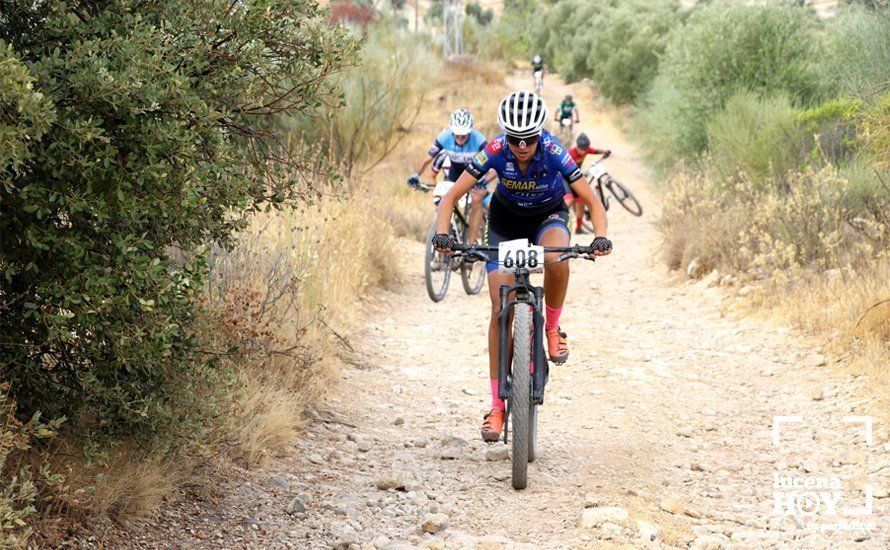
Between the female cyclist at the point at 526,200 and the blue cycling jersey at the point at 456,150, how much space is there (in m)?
4.38

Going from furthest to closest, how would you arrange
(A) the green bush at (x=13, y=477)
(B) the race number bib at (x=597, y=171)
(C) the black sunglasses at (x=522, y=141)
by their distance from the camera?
(B) the race number bib at (x=597, y=171), (C) the black sunglasses at (x=522, y=141), (A) the green bush at (x=13, y=477)

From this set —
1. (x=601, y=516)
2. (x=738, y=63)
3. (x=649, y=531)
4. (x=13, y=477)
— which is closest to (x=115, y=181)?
(x=13, y=477)

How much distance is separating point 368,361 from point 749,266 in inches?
181

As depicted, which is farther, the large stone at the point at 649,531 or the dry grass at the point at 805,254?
the dry grass at the point at 805,254

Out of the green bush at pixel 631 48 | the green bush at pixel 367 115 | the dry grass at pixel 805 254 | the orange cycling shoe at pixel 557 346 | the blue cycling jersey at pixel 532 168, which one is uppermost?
the green bush at pixel 631 48

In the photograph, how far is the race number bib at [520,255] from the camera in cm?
506

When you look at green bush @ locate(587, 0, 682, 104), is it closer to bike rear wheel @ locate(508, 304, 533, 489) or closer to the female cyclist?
the female cyclist

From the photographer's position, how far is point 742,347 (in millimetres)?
8547

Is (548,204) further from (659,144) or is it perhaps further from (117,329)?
(659,144)

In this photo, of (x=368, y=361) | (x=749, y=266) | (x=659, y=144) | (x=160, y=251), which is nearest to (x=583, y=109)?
(x=659, y=144)

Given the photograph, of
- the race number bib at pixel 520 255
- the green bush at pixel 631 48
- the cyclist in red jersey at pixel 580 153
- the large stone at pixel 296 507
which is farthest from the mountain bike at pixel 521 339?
the green bush at pixel 631 48

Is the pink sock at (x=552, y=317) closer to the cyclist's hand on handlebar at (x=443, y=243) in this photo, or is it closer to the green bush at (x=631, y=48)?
the cyclist's hand on handlebar at (x=443, y=243)

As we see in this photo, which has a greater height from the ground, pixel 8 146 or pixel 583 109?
pixel 583 109

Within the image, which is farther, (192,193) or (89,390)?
(89,390)
